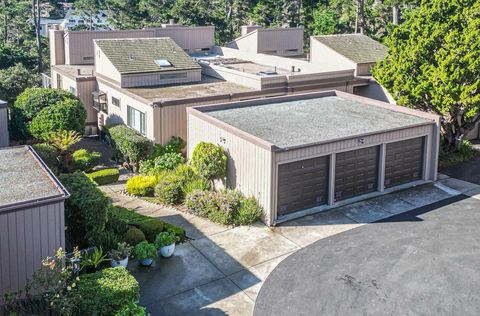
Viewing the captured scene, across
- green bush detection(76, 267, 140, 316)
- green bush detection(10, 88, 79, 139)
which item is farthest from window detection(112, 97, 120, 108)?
green bush detection(76, 267, 140, 316)

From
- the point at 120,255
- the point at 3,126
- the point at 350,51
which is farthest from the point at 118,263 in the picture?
the point at 350,51

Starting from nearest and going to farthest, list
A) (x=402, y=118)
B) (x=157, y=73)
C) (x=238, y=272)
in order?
(x=238, y=272) → (x=402, y=118) → (x=157, y=73)

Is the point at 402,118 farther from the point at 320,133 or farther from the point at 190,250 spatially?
the point at 190,250

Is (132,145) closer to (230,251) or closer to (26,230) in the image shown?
(230,251)

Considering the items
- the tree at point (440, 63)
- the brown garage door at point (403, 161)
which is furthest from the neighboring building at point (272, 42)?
the brown garage door at point (403, 161)

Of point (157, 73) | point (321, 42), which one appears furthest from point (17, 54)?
point (321, 42)

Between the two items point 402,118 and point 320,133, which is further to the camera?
point 402,118

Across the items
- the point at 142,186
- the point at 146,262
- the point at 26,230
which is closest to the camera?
the point at 26,230
